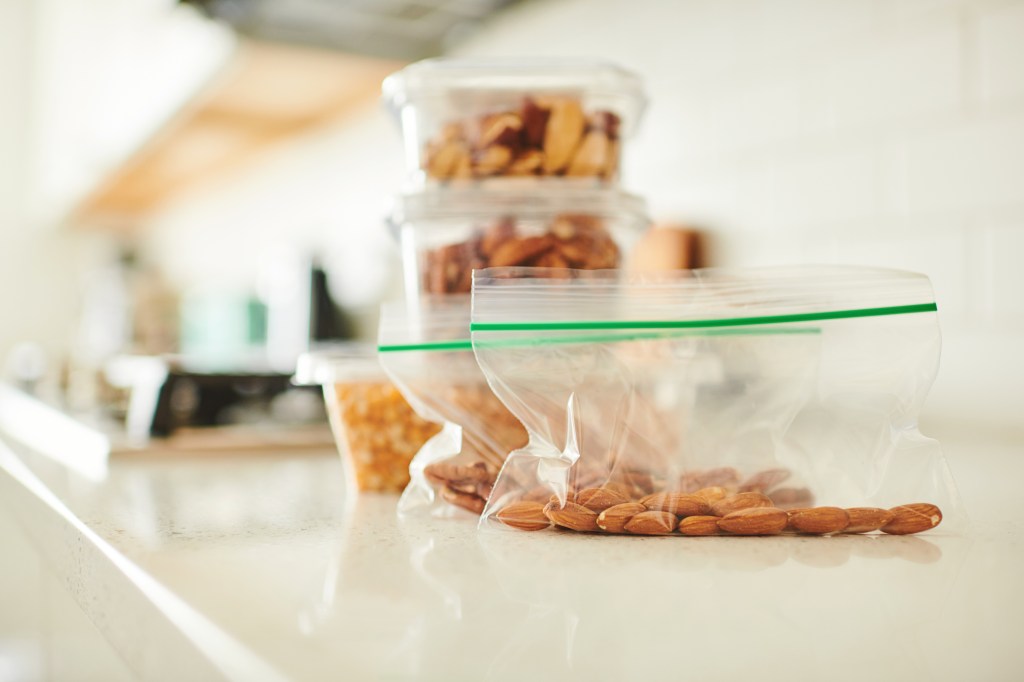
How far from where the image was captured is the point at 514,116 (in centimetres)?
59

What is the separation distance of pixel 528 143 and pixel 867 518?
1.05 ft

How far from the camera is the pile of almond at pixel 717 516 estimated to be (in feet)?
1.37

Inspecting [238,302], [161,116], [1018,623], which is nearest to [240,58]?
[161,116]

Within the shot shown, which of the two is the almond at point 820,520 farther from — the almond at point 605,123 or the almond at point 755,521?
the almond at point 605,123

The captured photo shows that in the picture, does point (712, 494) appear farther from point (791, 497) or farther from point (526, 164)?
point (526, 164)

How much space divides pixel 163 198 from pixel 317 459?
9.60ft

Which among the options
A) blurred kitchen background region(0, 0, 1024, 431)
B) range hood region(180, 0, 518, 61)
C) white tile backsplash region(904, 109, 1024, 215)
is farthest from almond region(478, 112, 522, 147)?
range hood region(180, 0, 518, 61)

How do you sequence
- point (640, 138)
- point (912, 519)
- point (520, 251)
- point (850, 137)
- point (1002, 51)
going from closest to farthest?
point (912, 519)
point (520, 251)
point (1002, 51)
point (850, 137)
point (640, 138)

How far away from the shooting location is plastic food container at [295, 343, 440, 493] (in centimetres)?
59

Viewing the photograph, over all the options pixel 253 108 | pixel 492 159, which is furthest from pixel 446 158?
pixel 253 108

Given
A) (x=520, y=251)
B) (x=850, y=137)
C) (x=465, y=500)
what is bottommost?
(x=465, y=500)

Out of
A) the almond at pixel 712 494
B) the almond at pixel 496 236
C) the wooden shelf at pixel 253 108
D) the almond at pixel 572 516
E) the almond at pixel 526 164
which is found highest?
the wooden shelf at pixel 253 108

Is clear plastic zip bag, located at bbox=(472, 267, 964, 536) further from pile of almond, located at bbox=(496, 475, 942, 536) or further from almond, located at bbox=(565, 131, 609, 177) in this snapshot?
almond, located at bbox=(565, 131, 609, 177)

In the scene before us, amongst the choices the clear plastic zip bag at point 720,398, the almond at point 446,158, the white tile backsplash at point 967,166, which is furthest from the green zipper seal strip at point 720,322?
the white tile backsplash at point 967,166
